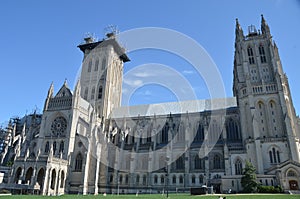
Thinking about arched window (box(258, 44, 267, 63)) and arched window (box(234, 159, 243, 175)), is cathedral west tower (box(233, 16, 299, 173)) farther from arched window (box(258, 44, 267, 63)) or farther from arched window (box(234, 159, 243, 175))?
arched window (box(234, 159, 243, 175))

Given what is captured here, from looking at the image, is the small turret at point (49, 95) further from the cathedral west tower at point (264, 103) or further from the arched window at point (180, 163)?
the cathedral west tower at point (264, 103)

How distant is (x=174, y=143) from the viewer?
176ft

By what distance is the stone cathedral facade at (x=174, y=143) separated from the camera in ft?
135

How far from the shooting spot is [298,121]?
48500 mm

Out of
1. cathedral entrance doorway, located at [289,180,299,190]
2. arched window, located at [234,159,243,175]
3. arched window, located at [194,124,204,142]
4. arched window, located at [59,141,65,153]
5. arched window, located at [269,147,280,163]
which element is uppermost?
arched window, located at [194,124,204,142]

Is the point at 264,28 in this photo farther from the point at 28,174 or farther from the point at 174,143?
the point at 28,174

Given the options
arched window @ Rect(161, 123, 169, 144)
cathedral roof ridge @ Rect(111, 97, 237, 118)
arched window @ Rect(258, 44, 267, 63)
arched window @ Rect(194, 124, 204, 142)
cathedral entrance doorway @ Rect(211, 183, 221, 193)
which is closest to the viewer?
cathedral entrance doorway @ Rect(211, 183, 221, 193)

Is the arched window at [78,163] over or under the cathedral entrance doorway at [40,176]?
over

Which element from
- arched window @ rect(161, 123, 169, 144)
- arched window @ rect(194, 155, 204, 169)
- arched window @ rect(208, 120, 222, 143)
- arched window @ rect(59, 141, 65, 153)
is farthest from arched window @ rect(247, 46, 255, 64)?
arched window @ rect(59, 141, 65, 153)

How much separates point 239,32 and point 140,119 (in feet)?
114

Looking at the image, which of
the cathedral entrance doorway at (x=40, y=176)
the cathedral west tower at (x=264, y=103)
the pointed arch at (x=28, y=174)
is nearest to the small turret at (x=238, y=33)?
the cathedral west tower at (x=264, y=103)

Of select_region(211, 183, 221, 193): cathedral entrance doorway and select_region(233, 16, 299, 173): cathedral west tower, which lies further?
select_region(233, 16, 299, 173): cathedral west tower

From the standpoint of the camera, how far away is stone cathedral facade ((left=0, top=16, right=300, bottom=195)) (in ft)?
135

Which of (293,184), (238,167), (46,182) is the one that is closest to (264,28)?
(238,167)
